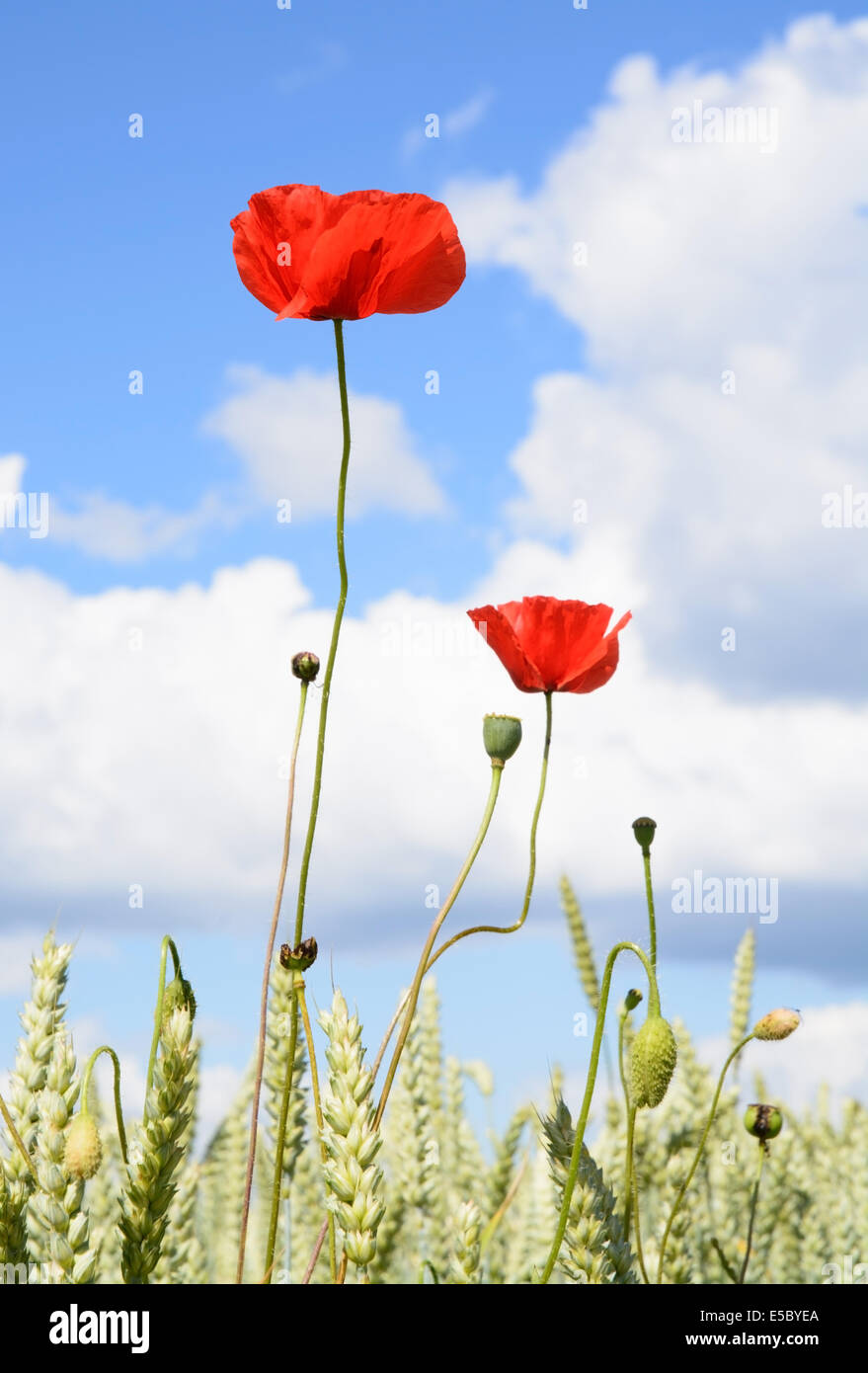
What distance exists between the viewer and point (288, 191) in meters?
1.94

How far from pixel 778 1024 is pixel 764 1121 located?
40 centimetres

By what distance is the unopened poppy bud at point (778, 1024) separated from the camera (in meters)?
2.19

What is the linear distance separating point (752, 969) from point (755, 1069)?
2.09 ft

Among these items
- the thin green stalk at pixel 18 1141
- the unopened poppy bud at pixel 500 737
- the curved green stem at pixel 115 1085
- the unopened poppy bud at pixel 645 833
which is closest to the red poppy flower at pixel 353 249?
the unopened poppy bud at pixel 500 737

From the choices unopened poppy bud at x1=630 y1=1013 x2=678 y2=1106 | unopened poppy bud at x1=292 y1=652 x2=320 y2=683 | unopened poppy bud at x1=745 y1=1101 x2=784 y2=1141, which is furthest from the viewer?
unopened poppy bud at x1=745 y1=1101 x2=784 y2=1141

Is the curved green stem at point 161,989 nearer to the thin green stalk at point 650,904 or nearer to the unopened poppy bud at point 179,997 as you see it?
the unopened poppy bud at point 179,997

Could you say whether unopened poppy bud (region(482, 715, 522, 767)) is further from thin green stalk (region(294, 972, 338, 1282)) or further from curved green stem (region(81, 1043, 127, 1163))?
curved green stem (region(81, 1043, 127, 1163))

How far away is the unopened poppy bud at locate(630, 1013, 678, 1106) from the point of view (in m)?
1.81

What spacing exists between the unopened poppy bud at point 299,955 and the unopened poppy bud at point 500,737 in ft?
1.30

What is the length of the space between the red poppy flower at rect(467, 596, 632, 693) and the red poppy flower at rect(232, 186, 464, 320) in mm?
525

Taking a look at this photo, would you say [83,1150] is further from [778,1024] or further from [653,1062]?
[778,1024]

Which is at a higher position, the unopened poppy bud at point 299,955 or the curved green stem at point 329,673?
the curved green stem at point 329,673

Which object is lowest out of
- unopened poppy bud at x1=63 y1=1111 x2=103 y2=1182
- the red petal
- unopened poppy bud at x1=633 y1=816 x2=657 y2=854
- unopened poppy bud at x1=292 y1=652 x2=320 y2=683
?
unopened poppy bud at x1=63 y1=1111 x2=103 y2=1182

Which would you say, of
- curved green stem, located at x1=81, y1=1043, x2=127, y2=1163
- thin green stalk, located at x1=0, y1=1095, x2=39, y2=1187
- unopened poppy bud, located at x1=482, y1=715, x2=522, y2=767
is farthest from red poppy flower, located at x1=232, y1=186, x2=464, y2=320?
thin green stalk, located at x1=0, y1=1095, x2=39, y2=1187
